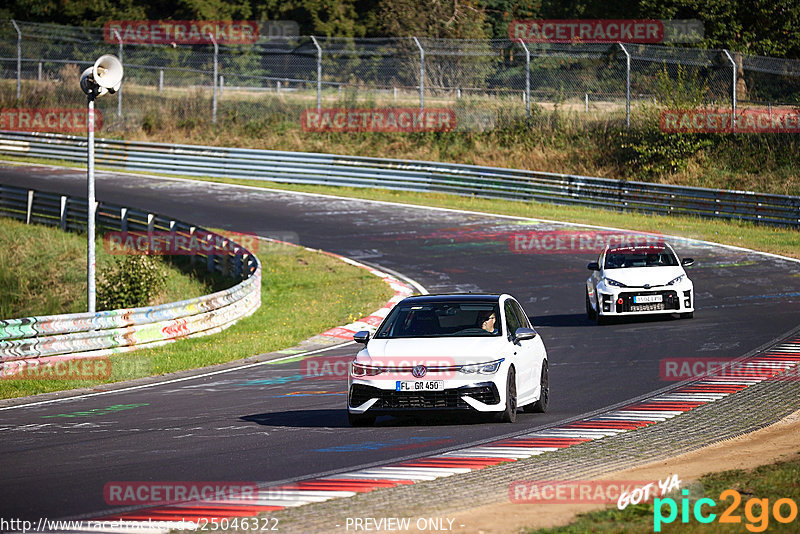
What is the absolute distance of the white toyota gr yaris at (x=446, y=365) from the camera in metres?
11.0

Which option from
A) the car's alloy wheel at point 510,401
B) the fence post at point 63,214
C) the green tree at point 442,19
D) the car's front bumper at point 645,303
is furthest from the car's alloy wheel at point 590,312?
the green tree at point 442,19

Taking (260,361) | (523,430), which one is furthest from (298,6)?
(523,430)

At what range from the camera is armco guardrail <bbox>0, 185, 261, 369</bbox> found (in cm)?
1620

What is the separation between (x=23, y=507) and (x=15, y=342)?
864cm

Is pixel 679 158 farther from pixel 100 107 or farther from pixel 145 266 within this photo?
pixel 100 107

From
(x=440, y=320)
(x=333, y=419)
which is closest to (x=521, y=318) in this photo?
(x=440, y=320)

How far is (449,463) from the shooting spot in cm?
928

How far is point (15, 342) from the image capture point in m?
15.9

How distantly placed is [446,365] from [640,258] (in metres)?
10.6

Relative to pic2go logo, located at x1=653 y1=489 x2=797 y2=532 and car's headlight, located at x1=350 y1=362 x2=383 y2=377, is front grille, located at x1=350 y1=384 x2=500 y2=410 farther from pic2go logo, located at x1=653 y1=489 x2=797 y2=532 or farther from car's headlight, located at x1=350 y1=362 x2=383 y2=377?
A: pic2go logo, located at x1=653 y1=489 x2=797 y2=532

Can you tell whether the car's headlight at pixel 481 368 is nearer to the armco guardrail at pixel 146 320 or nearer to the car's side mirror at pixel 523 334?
the car's side mirror at pixel 523 334

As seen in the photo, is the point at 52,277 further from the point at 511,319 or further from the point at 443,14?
the point at 443,14

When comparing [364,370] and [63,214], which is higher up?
[364,370]

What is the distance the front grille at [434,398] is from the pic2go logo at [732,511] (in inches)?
143
